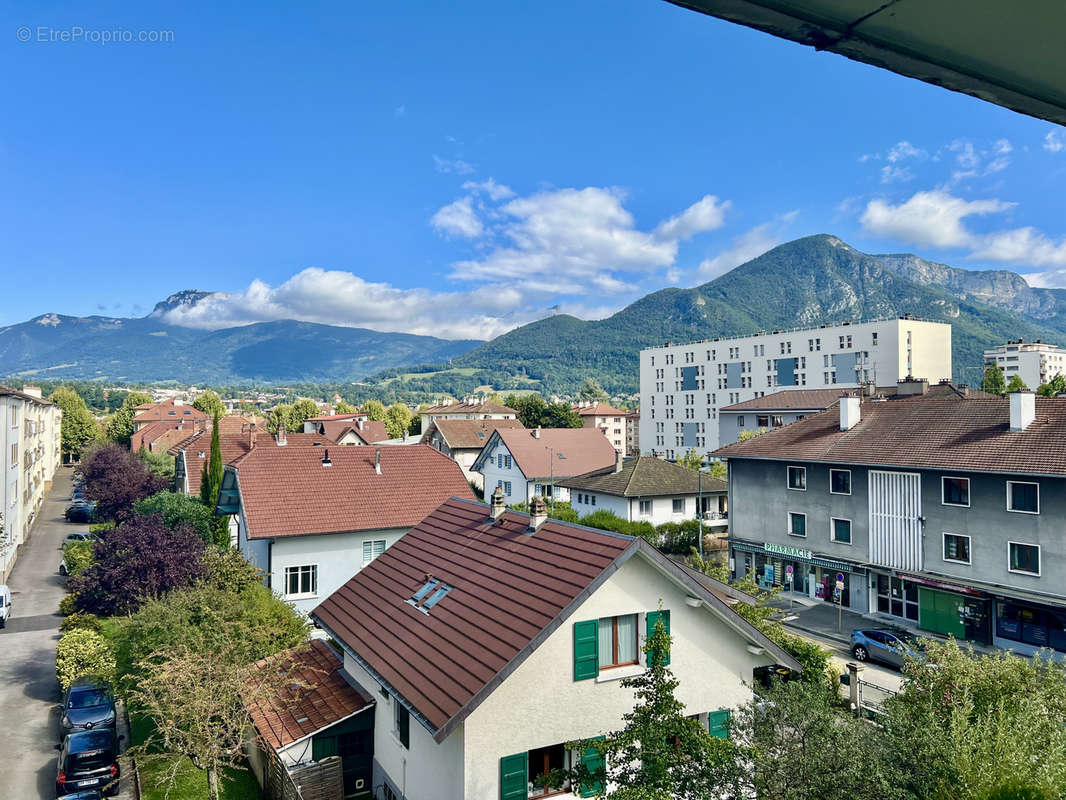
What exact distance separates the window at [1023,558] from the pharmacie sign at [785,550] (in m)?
9.42

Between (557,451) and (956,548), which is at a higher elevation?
(557,451)

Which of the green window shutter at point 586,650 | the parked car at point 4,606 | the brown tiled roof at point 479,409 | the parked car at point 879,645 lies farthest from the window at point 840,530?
the brown tiled roof at point 479,409

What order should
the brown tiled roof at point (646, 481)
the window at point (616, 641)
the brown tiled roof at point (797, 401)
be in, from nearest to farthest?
the window at point (616, 641)
the brown tiled roof at point (646, 481)
the brown tiled roof at point (797, 401)

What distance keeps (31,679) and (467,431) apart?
56466 mm

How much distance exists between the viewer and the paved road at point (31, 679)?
1847 cm

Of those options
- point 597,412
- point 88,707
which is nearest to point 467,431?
point 597,412

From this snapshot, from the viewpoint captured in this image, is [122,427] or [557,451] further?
[122,427]

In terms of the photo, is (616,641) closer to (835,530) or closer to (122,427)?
(835,530)

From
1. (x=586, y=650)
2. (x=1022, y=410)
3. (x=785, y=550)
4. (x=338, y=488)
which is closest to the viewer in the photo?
(x=586, y=650)

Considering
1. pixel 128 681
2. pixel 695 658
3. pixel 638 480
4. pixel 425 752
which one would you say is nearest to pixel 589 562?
pixel 695 658

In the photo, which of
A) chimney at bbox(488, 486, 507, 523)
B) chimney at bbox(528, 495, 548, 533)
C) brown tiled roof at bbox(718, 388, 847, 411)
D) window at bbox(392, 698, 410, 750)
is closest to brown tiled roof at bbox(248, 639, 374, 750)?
window at bbox(392, 698, 410, 750)

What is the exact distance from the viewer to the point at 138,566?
90.0ft

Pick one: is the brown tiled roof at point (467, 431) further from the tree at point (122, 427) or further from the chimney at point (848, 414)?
the tree at point (122, 427)

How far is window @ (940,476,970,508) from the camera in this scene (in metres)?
29.3
